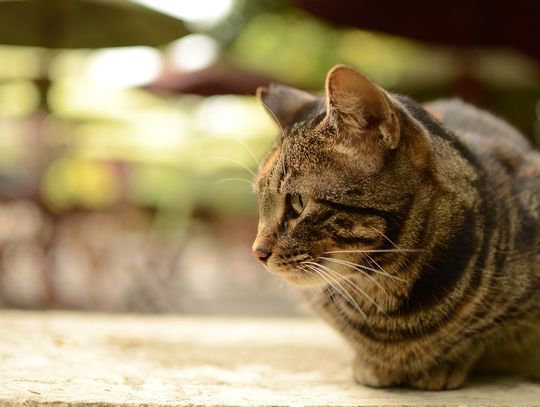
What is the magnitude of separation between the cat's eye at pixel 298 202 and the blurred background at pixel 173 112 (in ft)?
0.77

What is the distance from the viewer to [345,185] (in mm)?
1465

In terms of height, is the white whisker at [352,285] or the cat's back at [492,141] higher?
the cat's back at [492,141]

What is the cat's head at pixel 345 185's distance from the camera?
4.72 ft

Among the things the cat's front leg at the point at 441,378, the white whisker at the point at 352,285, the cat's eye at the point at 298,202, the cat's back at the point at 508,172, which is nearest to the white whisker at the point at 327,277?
the white whisker at the point at 352,285

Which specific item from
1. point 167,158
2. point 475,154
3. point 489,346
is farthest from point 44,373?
point 167,158

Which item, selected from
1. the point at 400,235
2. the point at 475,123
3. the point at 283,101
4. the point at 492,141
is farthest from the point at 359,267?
the point at 475,123

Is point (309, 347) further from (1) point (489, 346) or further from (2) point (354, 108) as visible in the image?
(2) point (354, 108)

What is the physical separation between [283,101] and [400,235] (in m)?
0.56

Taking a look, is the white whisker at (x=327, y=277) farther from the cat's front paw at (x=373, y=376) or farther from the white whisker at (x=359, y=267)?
the cat's front paw at (x=373, y=376)

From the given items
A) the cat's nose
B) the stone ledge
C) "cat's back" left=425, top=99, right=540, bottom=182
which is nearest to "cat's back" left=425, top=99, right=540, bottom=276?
"cat's back" left=425, top=99, right=540, bottom=182

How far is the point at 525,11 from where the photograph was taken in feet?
10.1

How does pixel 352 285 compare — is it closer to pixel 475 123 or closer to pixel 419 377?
pixel 419 377

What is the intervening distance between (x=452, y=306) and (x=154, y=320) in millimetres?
1720

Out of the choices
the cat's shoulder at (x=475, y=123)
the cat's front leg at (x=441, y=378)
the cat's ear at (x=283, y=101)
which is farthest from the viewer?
the cat's shoulder at (x=475, y=123)
